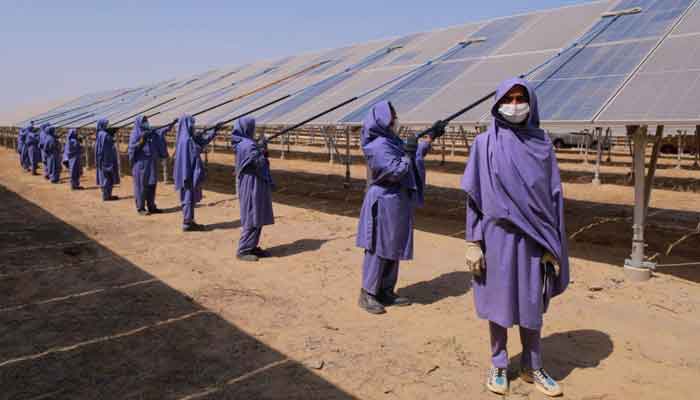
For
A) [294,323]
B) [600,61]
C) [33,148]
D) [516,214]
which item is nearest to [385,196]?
[294,323]

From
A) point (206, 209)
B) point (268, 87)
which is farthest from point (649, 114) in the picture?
point (268, 87)

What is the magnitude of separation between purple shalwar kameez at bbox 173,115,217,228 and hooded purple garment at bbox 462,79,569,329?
17.2 ft

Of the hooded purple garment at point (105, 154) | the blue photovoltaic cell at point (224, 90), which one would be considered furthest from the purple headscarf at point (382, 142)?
the blue photovoltaic cell at point (224, 90)

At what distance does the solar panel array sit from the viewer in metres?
5.15

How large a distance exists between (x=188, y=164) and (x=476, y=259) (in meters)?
5.51

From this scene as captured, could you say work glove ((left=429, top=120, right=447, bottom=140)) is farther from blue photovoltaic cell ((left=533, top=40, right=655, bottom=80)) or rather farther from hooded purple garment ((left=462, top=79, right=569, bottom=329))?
blue photovoltaic cell ((left=533, top=40, right=655, bottom=80))

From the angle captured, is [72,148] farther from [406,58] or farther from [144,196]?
[406,58]

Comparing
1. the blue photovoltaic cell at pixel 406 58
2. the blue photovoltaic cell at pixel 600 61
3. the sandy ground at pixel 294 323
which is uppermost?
the blue photovoltaic cell at pixel 406 58

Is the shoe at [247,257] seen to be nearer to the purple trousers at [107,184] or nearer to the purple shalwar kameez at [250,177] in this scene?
the purple shalwar kameez at [250,177]

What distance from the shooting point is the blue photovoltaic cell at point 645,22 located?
6.54 metres

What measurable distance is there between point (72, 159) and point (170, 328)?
973 cm

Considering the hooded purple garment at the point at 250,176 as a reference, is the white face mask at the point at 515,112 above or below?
above

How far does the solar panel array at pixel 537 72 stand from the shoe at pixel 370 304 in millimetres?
2487

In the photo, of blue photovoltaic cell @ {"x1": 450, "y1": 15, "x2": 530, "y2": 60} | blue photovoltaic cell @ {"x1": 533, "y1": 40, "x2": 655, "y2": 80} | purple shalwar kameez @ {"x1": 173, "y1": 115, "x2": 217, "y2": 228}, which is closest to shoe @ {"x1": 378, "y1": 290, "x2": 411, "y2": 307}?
blue photovoltaic cell @ {"x1": 533, "y1": 40, "x2": 655, "y2": 80}
